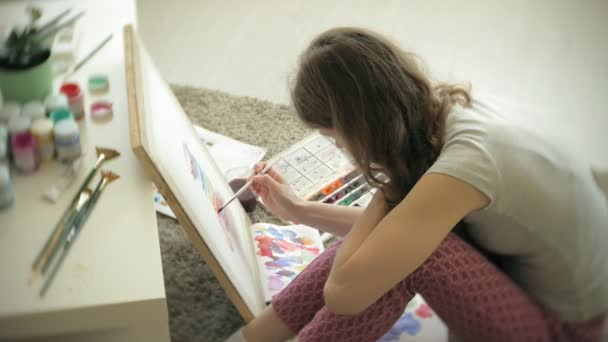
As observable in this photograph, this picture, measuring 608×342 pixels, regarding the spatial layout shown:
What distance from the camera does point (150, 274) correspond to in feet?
3.08

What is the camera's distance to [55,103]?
3.86 feet

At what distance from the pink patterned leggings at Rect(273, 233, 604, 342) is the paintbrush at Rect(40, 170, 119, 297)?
0.39m

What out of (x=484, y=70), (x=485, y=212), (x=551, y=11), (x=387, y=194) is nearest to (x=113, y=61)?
(x=387, y=194)

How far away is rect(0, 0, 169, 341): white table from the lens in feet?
2.93

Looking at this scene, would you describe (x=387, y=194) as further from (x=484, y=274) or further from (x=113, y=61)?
(x=113, y=61)

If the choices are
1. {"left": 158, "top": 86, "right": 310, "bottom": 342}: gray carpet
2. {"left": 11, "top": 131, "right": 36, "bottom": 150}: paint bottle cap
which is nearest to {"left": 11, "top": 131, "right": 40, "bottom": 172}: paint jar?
{"left": 11, "top": 131, "right": 36, "bottom": 150}: paint bottle cap

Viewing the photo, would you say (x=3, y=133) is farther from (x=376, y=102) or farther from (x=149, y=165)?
(x=376, y=102)

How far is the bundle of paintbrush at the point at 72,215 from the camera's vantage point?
94 cm

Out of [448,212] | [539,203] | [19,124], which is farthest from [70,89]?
[539,203]

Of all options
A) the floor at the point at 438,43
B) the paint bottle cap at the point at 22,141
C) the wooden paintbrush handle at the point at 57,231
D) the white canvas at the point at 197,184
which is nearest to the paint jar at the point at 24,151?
the paint bottle cap at the point at 22,141

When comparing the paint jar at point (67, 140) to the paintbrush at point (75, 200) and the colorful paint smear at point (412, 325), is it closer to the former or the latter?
the paintbrush at point (75, 200)

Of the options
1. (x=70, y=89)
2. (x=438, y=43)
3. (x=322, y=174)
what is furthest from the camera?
(x=438, y=43)

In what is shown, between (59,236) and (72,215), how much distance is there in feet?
0.15

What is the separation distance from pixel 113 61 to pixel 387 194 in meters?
0.70
